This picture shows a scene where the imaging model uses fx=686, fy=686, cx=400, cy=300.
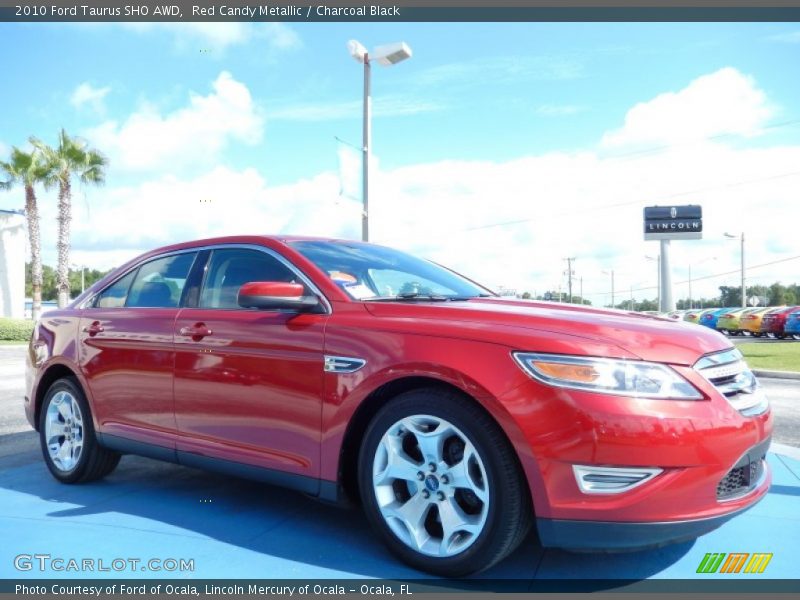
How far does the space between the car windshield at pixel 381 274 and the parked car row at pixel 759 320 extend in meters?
21.7

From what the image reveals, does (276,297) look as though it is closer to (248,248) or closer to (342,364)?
(342,364)

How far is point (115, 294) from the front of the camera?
185 inches

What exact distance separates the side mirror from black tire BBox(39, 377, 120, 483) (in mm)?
1889

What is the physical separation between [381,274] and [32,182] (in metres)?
30.1

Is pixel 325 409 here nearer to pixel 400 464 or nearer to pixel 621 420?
pixel 400 464

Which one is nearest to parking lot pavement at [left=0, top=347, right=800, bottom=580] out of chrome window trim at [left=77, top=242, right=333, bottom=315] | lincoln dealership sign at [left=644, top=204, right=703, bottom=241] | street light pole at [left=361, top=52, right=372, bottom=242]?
chrome window trim at [left=77, top=242, right=333, bottom=315]

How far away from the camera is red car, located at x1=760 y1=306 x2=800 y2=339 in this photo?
91.4ft

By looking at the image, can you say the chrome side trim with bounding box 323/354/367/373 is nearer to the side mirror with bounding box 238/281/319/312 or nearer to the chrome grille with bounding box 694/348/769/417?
the side mirror with bounding box 238/281/319/312

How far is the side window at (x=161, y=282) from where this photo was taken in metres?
4.22

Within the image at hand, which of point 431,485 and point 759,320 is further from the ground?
point 431,485

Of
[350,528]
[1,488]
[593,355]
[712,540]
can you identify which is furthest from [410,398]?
[1,488]

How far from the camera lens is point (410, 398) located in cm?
298

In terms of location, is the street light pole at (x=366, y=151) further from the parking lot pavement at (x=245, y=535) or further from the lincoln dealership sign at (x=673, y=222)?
the lincoln dealership sign at (x=673, y=222)

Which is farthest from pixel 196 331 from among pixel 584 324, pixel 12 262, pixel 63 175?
pixel 12 262
